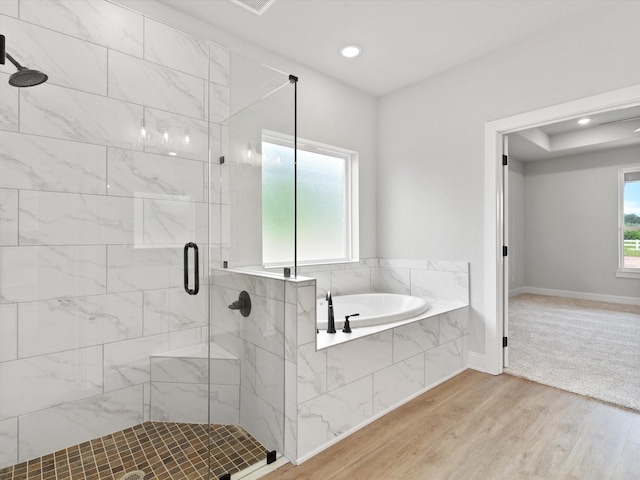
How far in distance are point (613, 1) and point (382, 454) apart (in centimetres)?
314

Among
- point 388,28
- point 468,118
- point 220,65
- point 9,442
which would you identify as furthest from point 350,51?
point 9,442

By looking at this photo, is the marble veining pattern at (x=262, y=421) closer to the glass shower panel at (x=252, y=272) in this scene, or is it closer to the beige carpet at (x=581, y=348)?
the glass shower panel at (x=252, y=272)

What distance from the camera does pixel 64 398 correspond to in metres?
1.65

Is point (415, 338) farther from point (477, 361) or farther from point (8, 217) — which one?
point (8, 217)

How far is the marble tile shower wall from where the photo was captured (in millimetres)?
1570

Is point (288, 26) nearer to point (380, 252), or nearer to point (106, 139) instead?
point (106, 139)

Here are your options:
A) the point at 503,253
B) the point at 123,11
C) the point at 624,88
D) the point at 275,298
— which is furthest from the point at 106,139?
the point at 624,88

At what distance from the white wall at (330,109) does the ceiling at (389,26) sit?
0.06 m

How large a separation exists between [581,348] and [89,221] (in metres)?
4.25

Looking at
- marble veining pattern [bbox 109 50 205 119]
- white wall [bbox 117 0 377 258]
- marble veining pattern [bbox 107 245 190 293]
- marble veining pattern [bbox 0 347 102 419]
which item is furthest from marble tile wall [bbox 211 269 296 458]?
white wall [bbox 117 0 377 258]

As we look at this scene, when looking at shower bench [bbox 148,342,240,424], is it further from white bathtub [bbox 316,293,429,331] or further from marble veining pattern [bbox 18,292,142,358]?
white bathtub [bbox 316,293,429,331]

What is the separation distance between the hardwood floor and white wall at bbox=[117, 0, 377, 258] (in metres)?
1.79

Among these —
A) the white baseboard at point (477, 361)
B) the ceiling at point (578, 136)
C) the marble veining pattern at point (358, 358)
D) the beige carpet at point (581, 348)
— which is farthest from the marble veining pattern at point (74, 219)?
the ceiling at point (578, 136)

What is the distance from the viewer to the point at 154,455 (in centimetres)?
170
